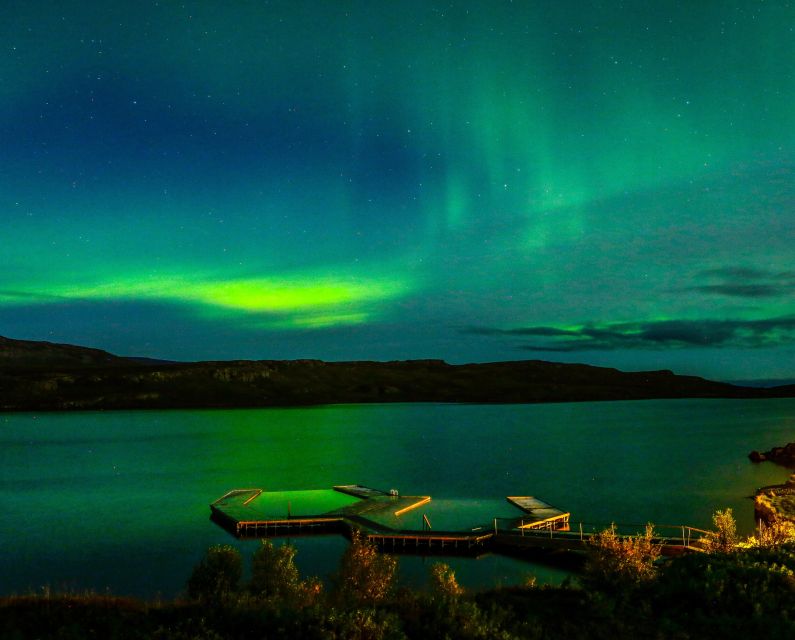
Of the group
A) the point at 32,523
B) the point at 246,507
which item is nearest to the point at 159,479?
the point at 32,523

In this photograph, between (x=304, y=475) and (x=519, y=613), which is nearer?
(x=519, y=613)

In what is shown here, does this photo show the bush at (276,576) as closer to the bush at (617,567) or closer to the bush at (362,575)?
the bush at (362,575)

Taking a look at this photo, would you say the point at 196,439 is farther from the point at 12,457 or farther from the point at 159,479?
the point at 159,479

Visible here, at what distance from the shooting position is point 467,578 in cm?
3544

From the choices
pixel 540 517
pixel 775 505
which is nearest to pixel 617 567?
pixel 540 517

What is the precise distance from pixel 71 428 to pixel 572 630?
14825 centimetres

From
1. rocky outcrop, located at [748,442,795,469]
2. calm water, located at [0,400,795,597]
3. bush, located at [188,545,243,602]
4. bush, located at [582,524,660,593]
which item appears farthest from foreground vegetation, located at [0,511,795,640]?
rocky outcrop, located at [748,442,795,469]

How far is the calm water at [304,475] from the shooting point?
40.4 meters

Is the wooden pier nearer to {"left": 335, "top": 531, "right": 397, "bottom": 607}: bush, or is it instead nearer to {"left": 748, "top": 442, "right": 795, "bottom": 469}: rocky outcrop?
{"left": 335, "top": 531, "right": 397, "bottom": 607}: bush

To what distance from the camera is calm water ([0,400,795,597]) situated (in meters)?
40.4

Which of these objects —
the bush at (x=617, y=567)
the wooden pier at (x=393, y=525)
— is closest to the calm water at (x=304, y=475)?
the wooden pier at (x=393, y=525)

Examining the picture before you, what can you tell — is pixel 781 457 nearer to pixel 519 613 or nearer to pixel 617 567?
pixel 617 567

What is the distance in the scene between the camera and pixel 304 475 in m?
79.1

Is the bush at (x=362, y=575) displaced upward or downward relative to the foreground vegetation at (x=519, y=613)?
downward
